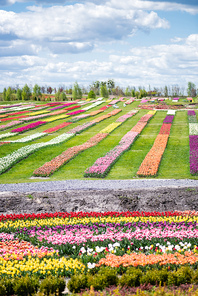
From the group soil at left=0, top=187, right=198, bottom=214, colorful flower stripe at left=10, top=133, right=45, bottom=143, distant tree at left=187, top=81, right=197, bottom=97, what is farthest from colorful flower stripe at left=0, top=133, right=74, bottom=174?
distant tree at left=187, top=81, right=197, bottom=97

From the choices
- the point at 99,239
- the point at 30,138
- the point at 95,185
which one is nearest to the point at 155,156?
the point at 95,185

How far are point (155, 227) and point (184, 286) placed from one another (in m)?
4.27

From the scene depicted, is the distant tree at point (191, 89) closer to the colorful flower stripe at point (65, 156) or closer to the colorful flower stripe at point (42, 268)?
the colorful flower stripe at point (65, 156)

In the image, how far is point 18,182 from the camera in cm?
2039

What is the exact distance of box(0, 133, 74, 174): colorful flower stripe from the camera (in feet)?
80.3

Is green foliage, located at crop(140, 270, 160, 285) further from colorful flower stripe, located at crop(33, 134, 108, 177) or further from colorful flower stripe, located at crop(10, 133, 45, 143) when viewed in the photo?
colorful flower stripe, located at crop(10, 133, 45, 143)

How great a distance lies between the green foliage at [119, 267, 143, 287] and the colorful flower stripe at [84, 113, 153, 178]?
1407cm

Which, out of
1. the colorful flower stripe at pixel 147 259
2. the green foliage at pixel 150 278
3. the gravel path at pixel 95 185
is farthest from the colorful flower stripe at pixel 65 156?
the green foliage at pixel 150 278

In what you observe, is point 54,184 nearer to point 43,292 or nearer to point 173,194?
point 173,194

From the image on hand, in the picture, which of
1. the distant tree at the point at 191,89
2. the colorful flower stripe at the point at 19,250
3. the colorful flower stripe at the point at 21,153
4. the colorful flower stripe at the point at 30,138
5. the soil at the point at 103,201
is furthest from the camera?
the distant tree at the point at 191,89

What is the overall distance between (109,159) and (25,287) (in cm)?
1819

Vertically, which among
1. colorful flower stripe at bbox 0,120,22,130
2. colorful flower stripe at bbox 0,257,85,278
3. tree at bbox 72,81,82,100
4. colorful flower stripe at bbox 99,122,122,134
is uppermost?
tree at bbox 72,81,82,100

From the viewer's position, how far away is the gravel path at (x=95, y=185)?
18031 mm

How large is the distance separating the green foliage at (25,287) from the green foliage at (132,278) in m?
1.94
